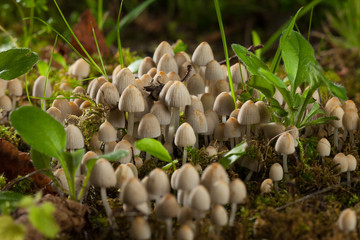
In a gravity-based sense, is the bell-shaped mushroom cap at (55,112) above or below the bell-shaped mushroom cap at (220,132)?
above

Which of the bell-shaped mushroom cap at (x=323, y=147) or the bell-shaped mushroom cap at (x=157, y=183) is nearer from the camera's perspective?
the bell-shaped mushroom cap at (x=157, y=183)

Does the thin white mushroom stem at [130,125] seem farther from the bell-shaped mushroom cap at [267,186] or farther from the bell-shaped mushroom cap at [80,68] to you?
the bell-shaped mushroom cap at [80,68]

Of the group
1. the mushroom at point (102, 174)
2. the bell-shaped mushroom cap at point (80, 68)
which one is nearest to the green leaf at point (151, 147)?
the mushroom at point (102, 174)

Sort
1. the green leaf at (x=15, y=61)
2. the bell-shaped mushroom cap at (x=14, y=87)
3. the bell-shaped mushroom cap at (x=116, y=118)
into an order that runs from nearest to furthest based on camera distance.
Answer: the bell-shaped mushroom cap at (x=116, y=118), the green leaf at (x=15, y=61), the bell-shaped mushroom cap at (x=14, y=87)

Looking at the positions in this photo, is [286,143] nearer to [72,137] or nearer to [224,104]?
[224,104]

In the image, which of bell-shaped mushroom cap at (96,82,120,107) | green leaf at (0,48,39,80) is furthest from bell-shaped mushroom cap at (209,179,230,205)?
green leaf at (0,48,39,80)

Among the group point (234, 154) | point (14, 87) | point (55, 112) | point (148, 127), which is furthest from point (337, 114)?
point (14, 87)
